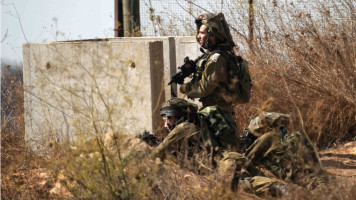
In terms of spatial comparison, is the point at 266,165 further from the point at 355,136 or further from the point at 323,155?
the point at 355,136

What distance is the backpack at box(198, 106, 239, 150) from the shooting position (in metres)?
4.71

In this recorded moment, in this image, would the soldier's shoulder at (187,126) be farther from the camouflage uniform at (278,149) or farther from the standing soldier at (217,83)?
the camouflage uniform at (278,149)

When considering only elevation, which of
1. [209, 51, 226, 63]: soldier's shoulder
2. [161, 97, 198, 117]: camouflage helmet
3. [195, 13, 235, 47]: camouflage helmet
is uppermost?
[195, 13, 235, 47]: camouflage helmet

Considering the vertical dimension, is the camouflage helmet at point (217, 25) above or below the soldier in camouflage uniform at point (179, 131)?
above

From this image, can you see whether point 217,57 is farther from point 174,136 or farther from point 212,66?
point 174,136

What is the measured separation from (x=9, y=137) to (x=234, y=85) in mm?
2450

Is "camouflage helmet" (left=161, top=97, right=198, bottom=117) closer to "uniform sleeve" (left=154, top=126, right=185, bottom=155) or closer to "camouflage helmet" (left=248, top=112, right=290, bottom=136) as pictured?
"uniform sleeve" (left=154, top=126, right=185, bottom=155)

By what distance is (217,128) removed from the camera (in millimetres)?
4715

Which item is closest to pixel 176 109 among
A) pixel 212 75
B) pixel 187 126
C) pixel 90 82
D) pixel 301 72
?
pixel 187 126

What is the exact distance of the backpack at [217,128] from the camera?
4707 millimetres

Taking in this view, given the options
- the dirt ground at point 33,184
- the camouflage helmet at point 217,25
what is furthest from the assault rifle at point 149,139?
the camouflage helmet at point 217,25

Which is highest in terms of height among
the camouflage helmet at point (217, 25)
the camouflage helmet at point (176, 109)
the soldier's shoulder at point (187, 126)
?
the camouflage helmet at point (217, 25)

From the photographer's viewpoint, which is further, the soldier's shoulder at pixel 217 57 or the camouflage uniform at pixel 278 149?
the soldier's shoulder at pixel 217 57

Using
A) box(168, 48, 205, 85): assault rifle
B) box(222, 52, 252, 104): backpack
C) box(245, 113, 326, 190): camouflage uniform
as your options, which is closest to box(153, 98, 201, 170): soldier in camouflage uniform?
box(168, 48, 205, 85): assault rifle
